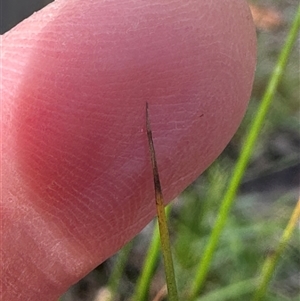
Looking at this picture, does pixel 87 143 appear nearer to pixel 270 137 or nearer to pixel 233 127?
pixel 233 127

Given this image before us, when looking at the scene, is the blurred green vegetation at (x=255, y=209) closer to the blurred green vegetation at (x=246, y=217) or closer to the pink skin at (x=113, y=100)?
the blurred green vegetation at (x=246, y=217)

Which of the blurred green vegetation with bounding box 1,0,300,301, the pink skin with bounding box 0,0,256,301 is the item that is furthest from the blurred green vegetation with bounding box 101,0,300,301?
the pink skin with bounding box 0,0,256,301

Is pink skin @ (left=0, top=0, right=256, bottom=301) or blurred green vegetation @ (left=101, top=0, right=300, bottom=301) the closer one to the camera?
pink skin @ (left=0, top=0, right=256, bottom=301)

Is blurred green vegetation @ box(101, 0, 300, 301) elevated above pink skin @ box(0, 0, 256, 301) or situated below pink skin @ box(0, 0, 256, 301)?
below

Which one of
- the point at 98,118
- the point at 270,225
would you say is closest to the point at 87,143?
the point at 98,118

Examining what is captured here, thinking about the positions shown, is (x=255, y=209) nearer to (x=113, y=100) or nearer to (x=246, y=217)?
(x=246, y=217)

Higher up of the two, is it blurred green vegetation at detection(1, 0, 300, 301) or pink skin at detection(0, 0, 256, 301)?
pink skin at detection(0, 0, 256, 301)

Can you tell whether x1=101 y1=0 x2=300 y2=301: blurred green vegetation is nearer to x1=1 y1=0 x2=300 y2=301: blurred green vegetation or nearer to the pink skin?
x1=1 y1=0 x2=300 y2=301: blurred green vegetation

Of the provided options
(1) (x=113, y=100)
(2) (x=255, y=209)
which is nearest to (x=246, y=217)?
(2) (x=255, y=209)

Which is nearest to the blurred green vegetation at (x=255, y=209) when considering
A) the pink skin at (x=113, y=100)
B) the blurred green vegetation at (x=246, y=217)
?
the blurred green vegetation at (x=246, y=217)
